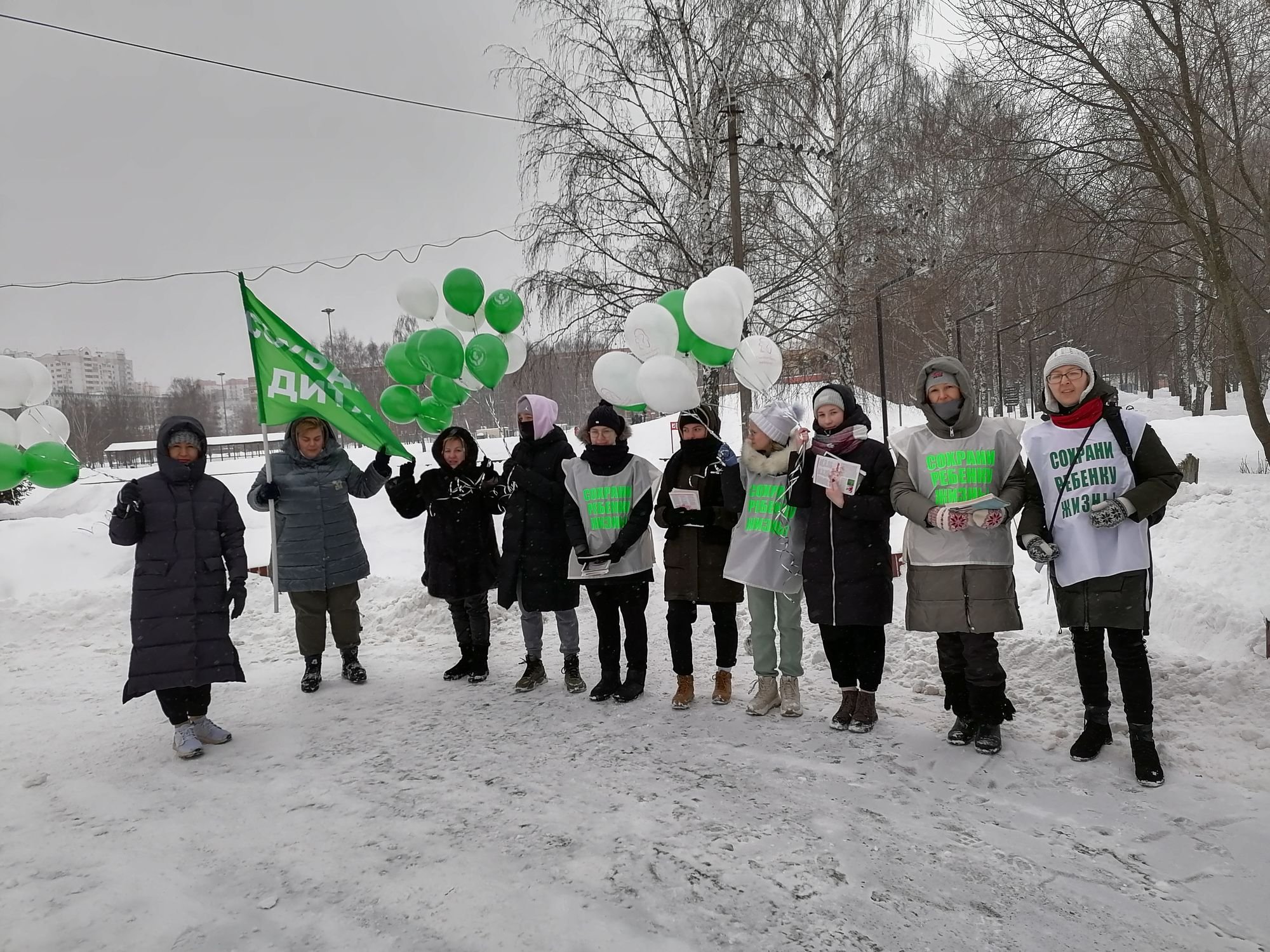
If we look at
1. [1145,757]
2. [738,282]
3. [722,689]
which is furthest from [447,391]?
[1145,757]

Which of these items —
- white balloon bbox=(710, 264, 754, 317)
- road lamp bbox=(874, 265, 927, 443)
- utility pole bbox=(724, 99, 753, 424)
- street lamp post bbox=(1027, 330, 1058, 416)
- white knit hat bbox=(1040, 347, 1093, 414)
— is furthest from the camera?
street lamp post bbox=(1027, 330, 1058, 416)

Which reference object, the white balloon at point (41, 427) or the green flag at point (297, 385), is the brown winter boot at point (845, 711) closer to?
the green flag at point (297, 385)

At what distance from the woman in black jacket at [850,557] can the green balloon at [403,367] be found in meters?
Answer: 3.10

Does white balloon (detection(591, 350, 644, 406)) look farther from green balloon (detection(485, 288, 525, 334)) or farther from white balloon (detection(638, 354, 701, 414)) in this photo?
green balloon (detection(485, 288, 525, 334))

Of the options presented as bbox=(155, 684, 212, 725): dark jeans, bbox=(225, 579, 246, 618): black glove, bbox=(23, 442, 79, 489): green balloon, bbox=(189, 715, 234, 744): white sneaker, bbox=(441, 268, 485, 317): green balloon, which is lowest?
bbox=(189, 715, 234, 744): white sneaker

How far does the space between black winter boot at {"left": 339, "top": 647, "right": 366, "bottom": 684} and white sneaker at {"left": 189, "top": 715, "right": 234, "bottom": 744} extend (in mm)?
1098

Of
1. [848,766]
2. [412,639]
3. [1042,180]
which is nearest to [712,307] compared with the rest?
[848,766]

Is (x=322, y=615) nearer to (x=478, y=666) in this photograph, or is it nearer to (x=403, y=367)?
(x=478, y=666)

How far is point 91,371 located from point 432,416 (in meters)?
9.47

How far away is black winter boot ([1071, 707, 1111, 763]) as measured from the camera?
11.7 ft

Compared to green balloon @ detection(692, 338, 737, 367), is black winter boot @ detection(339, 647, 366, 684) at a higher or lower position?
lower

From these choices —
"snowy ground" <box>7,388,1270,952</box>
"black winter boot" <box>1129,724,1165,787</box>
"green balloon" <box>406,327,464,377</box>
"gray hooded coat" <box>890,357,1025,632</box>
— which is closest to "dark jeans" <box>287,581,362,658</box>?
"snowy ground" <box>7,388,1270,952</box>

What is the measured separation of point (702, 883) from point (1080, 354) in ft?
9.39

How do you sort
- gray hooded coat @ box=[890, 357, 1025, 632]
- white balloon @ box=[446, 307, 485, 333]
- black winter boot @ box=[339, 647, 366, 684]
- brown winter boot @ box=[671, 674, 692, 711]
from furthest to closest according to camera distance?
white balloon @ box=[446, 307, 485, 333], black winter boot @ box=[339, 647, 366, 684], brown winter boot @ box=[671, 674, 692, 711], gray hooded coat @ box=[890, 357, 1025, 632]
